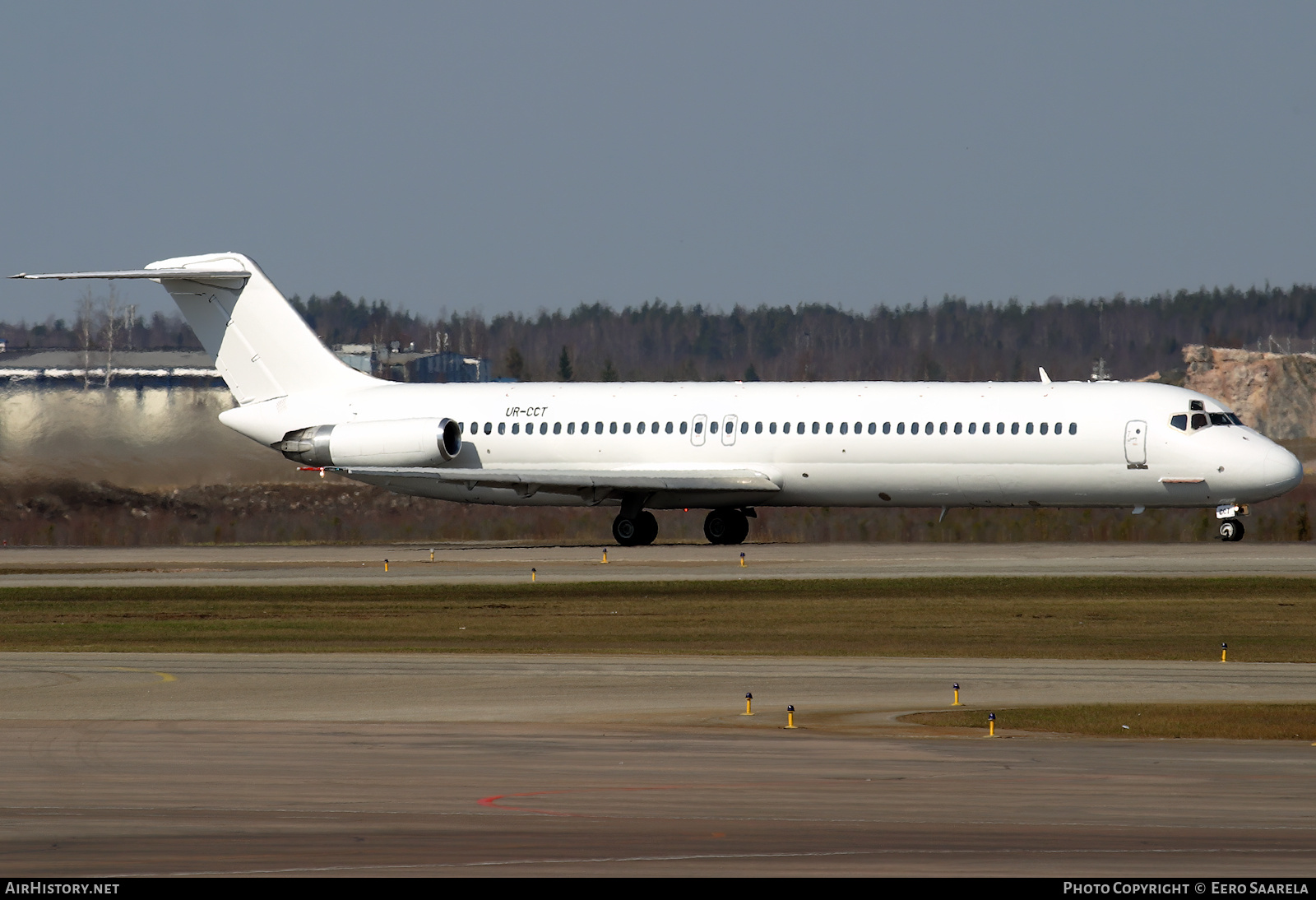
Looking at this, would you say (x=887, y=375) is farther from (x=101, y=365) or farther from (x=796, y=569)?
(x=796, y=569)

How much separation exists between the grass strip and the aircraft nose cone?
27.6 feet

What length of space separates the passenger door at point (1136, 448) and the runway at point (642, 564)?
1997mm

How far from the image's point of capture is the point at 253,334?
49.3 metres

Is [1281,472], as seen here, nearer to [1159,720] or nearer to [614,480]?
[614,480]

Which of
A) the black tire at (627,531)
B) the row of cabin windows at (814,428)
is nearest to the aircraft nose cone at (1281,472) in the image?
the row of cabin windows at (814,428)

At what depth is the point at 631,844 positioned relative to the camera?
11.6 m

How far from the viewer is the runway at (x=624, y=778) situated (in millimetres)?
11211

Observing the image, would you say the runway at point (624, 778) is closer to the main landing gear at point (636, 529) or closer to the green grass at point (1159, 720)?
the green grass at point (1159, 720)

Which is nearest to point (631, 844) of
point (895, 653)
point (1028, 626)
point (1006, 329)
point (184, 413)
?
point (895, 653)

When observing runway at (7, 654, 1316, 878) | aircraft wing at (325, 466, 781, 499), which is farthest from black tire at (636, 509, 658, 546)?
runway at (7, 654, 1316, 878)

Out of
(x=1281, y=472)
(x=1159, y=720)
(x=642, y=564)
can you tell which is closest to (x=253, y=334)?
(x=642, y=564)

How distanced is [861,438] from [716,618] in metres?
15.9

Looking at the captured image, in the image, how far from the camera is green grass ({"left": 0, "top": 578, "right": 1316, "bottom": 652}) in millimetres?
25078
